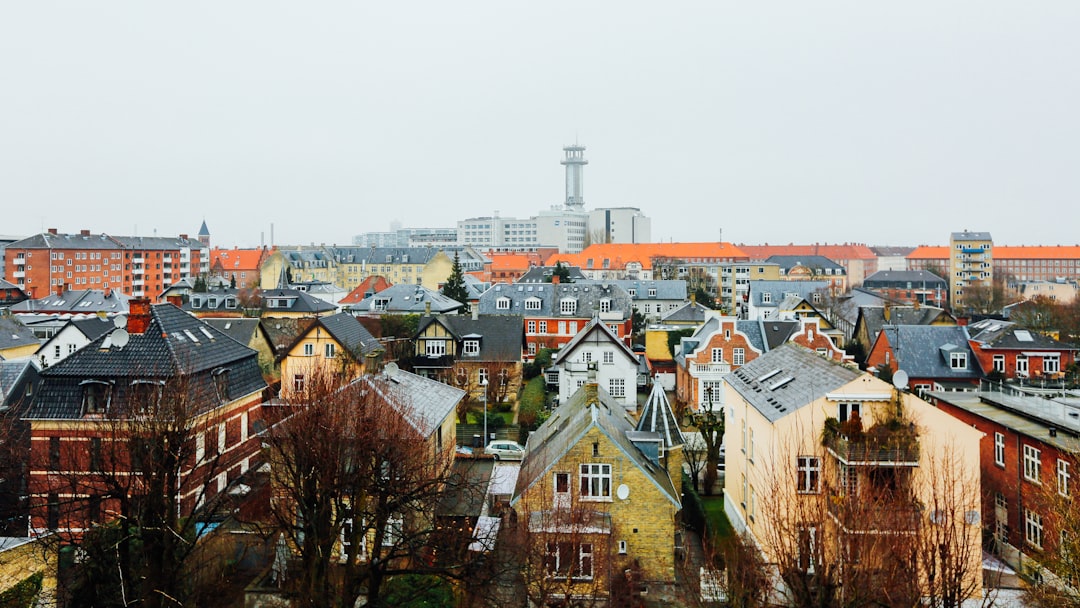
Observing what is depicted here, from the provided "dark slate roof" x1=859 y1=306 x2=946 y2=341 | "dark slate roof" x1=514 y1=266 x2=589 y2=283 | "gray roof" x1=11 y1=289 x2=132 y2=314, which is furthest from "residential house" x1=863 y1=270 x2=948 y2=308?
"gray roof" x1=11 y1=289 x2=132 y2=314

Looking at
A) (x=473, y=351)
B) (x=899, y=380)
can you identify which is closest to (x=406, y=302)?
(x=473, y=351)

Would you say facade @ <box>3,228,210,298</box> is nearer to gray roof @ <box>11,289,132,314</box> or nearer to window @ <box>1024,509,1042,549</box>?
gray roof @ <box>11,289,132,314</box>

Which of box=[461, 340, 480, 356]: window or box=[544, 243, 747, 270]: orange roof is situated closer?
box=[461, 340, 480, 356]: window

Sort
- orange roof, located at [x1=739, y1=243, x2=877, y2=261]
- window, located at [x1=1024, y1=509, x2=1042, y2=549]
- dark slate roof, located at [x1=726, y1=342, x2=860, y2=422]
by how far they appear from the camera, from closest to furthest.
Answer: dark slate roof, located at [x1=726, y1=342, x2=860, y2=422], window, located at [x1=1024, y1=509, x2=1042, y2=549], orange roof, located at [x1=739, y1=243, x2=877, y2=261]

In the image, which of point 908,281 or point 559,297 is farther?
point 908,281

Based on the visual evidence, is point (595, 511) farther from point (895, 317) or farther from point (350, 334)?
point (895, 317)

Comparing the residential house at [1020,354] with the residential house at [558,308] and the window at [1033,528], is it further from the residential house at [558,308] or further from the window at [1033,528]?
the residential house at [558,308]

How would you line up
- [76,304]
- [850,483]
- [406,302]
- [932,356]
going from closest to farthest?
[850,483] < [932,356] < [406,302] < [76,304]
